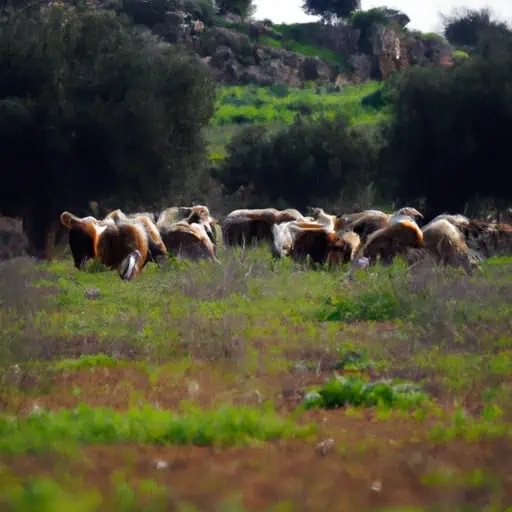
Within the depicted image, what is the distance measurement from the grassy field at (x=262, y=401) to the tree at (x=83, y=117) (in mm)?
13595

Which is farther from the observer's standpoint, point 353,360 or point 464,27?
point 464,27

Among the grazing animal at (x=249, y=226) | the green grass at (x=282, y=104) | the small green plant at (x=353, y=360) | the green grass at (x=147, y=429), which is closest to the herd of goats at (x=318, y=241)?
the grazing animal at (x=249, y=226)

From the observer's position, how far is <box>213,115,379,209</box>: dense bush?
136 ft

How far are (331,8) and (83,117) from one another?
5964cm

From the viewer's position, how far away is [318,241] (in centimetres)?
1912

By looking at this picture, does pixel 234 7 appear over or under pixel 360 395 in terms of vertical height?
over

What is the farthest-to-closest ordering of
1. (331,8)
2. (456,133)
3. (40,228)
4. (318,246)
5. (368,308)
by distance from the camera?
(331,8) < (456,133) < (40,228) < (318,246) < (368,308)

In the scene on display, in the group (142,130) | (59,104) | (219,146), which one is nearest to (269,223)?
(142,130)

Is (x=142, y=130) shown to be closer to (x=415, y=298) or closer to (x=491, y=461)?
(x=415, y=298)

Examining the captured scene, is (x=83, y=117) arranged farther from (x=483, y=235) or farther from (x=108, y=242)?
(x=483, y=235)

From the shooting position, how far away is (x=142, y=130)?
26547mm

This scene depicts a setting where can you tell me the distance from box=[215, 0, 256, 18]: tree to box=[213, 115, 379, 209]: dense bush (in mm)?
37371

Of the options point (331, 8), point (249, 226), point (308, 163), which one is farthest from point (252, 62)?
point (249, 226)

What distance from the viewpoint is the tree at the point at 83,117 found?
26094 mm
